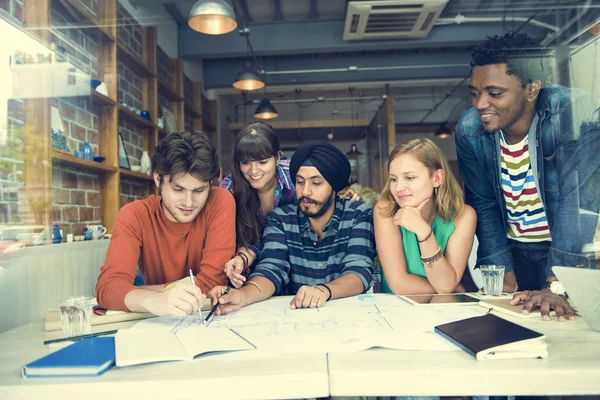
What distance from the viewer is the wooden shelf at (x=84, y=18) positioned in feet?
9.70

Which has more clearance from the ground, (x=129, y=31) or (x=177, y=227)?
(x=129, y=31)

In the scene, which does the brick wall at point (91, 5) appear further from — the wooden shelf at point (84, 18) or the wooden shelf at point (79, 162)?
the wooden shelf at point (79, 162)

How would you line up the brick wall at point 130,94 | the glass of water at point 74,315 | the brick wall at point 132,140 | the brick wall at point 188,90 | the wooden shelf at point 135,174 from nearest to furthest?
1. the glass of water at point 74,315
2. the wooden shelf at point 135,174
3. the brick wall at point 130,94
4. the brick wall at point 132,140
5. the brick wall at point 188,90

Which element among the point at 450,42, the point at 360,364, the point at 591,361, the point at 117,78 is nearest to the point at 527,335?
the point at 591,361

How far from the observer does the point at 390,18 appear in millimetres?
4719

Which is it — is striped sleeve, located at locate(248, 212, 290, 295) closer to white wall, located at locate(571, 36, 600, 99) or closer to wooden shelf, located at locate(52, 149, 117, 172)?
white wall, located at locate(571, 36, 600, 99)

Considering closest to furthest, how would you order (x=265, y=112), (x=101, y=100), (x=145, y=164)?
(x=101, y=100) < (x=145, y=164) < (x=265, y=112)

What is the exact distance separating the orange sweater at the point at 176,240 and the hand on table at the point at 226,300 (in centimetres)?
18

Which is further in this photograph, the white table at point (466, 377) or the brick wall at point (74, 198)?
the brick wall at point (74, 198)

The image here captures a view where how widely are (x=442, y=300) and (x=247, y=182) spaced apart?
3.33 feet

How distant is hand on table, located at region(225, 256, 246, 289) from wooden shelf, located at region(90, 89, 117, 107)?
2224 mm

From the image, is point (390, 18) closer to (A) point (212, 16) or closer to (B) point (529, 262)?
(A) point (212, 16)

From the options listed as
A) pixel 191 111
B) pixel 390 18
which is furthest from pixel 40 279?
pixel 191 111

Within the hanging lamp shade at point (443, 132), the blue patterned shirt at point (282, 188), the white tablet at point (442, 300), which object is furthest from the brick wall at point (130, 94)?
the hanging lamp shade at point (443, 132)
